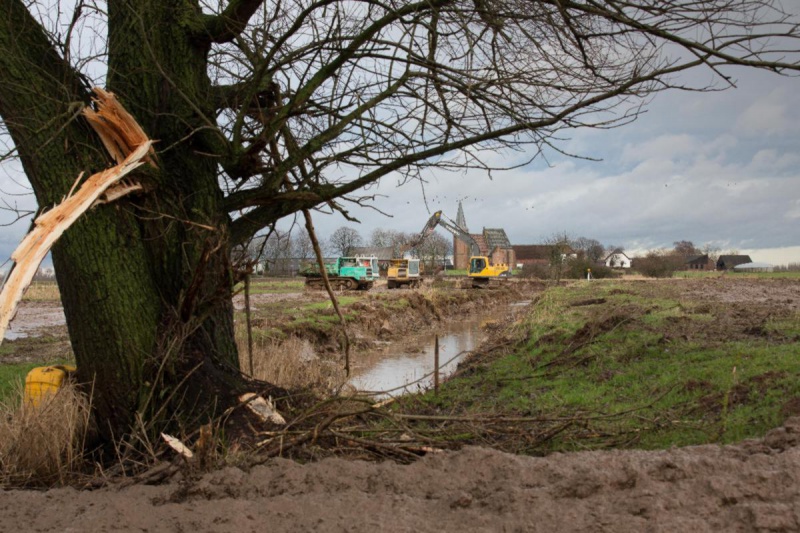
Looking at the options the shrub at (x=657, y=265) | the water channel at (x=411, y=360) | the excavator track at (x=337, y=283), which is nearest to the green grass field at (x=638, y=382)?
the water channel at (x=411, y=360)

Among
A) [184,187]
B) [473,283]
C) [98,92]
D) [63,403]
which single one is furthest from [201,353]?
[473,283]

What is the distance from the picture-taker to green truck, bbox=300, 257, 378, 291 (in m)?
35.7

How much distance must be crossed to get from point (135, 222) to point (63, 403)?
1700 mm

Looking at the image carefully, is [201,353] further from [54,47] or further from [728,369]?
[728,369]

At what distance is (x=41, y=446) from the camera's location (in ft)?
17.5

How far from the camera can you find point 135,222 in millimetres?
5801

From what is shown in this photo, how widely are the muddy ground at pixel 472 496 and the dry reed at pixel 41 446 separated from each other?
102cm

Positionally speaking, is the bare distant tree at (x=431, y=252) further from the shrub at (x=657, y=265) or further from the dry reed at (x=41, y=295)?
the dry reed at (x=41, y=295)

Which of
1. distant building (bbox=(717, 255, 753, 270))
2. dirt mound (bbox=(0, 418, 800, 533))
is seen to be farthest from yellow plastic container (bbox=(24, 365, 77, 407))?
distant building (bbox=(717, 255, 753, 270))

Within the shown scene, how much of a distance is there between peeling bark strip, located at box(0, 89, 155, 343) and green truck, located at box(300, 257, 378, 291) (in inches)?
1157

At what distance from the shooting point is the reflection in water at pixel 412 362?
12.0 m

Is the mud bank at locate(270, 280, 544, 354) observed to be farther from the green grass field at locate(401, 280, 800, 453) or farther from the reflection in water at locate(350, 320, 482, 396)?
the green grass field at locate(401, 280, 800, 453)

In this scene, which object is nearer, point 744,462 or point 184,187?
point 744,462

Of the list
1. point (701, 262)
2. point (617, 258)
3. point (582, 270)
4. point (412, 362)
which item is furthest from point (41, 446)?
point (701, 262)
